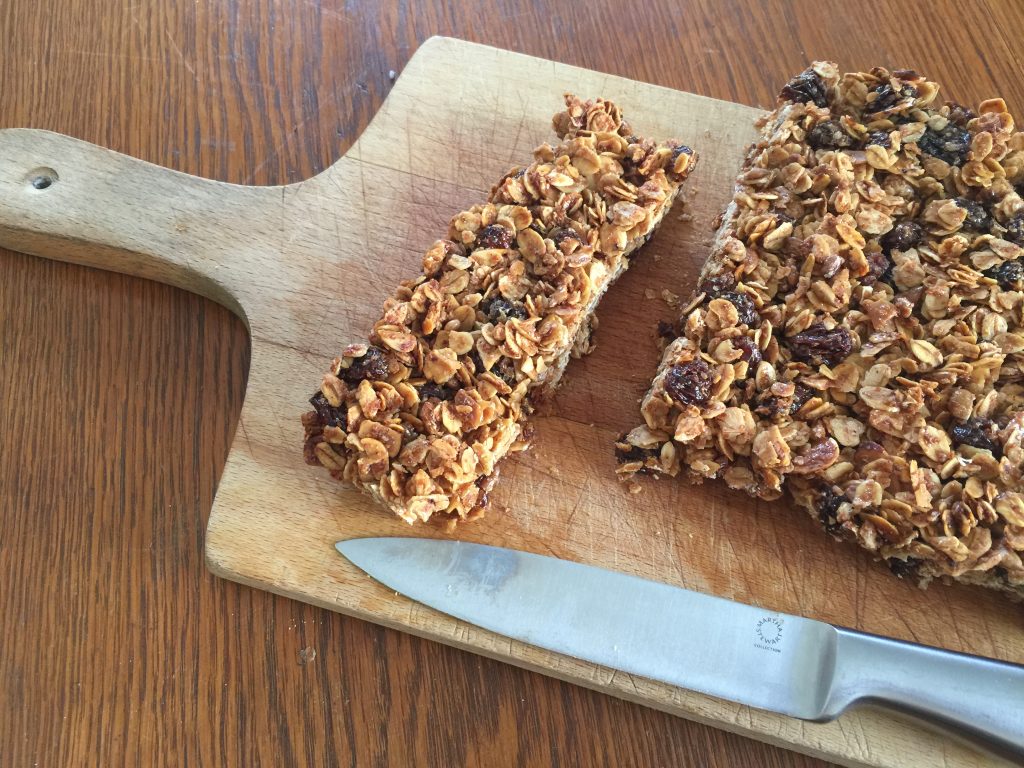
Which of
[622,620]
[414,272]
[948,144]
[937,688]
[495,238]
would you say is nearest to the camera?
[937,688]

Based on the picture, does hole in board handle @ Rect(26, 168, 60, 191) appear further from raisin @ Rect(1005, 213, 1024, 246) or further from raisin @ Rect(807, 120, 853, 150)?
raisin @ Rect(1005, 213, 1024, 246)

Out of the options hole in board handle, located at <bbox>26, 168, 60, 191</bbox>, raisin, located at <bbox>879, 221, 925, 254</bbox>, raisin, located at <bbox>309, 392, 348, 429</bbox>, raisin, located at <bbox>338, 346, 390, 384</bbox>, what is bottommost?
raisin, located at <bbox>309, 392, 348, 429</bbox>

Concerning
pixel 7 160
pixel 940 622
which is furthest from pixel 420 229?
pixel 940 622

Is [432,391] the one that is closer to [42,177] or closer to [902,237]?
[902,237]

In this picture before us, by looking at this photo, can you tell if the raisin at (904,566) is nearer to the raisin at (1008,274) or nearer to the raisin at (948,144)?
the raisin at (1008,274)

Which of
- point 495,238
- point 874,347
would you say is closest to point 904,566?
point 874,347

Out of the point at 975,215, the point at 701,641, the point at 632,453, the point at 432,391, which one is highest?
the point at 975,215

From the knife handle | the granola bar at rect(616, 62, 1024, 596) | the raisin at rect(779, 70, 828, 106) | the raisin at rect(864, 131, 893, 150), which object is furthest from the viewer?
the raisin at rect(779, 70, 828, 106)

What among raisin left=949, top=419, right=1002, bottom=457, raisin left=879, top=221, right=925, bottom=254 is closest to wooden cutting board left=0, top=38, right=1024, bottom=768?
raisin left=949, top=419, right=1002, bottom=457
